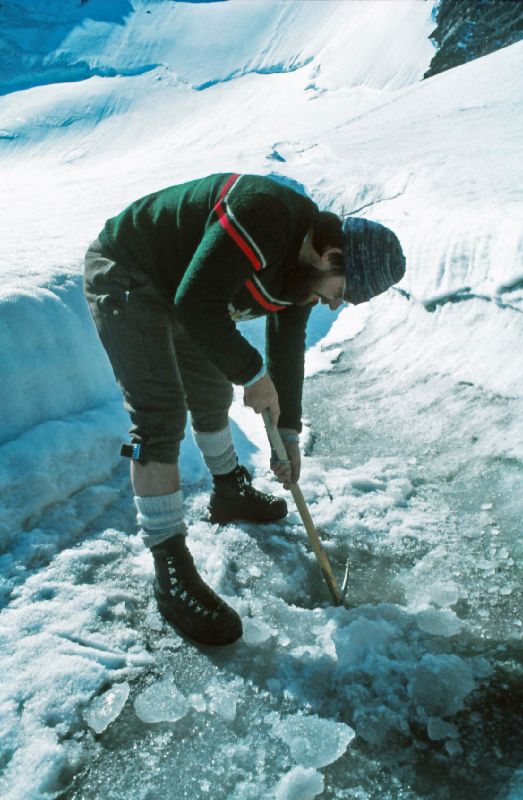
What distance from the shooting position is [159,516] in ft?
5.95

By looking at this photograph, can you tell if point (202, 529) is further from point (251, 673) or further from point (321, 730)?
point (321, 730)

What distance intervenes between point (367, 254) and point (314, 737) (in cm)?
128

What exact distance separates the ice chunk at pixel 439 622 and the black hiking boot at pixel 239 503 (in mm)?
729

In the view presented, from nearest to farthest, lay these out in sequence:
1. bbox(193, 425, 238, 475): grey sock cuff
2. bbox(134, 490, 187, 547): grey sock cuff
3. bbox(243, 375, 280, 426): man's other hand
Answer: bbox(243, 375, 280, 426): man's other hand → bbox(134, 490, 187, 547): grey sock cuff → bbox(193, 425, 238, 475): grey sock cuff

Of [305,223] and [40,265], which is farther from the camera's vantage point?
[40,265]

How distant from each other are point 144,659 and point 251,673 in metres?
0.32

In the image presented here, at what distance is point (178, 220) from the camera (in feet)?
5.36

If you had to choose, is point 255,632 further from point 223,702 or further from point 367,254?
point 367,254

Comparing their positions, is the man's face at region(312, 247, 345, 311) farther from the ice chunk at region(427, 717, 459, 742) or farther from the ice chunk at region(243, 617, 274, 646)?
the ice chunk at region(427, 717, 459, 742)

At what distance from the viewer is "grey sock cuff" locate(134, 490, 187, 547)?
180 centimetres

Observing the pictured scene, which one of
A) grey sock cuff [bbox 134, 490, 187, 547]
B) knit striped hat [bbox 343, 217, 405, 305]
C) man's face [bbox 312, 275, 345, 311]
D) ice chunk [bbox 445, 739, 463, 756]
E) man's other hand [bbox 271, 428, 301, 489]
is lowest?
ice chunk [bbox 445, 739, 463, 756]

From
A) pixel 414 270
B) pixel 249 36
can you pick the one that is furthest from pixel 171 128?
pixel 414 270

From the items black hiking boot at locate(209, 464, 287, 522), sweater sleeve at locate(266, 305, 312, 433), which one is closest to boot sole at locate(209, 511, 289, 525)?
black hiking boot at locate(209, 464, 287, 522)

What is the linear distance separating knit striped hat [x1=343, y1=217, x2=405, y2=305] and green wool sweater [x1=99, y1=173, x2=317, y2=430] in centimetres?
14
